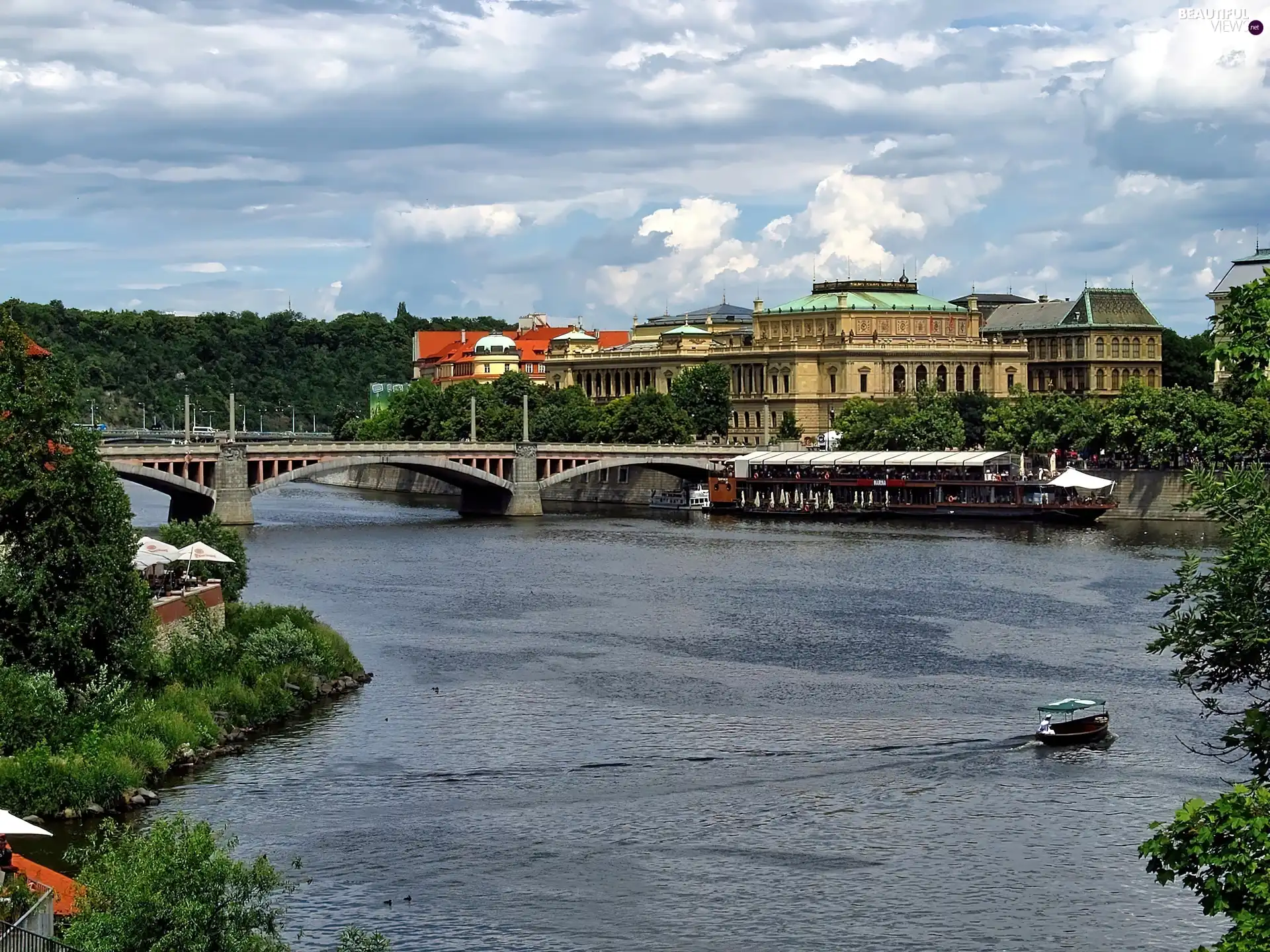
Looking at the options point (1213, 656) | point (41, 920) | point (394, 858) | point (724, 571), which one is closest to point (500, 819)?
point (394, 858)

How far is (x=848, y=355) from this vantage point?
582 ft

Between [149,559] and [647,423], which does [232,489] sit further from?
[149,559]

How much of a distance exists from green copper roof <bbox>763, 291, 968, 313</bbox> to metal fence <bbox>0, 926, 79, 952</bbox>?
514ft

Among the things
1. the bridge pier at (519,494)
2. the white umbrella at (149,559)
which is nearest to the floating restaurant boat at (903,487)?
the bridge pier at (519,494)

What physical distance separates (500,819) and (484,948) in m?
8.42

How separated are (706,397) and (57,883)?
14797 cm

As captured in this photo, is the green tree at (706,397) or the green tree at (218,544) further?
the green tree at (706,397)

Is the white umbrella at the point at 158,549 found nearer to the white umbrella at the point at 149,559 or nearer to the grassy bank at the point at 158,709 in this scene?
the white umbrella at the point at 149,559

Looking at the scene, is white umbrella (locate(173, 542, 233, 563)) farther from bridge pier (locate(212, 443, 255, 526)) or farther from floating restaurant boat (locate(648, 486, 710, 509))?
floating restaurant boat (locate(648, 486, 710, 509))

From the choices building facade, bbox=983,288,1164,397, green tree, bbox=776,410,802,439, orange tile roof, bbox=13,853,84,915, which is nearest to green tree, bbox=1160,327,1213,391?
building facade, bbox=983,288,1164,397

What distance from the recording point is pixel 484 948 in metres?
36.8

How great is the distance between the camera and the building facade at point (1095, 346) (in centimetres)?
18612

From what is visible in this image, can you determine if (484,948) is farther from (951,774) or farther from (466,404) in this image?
(466,404)

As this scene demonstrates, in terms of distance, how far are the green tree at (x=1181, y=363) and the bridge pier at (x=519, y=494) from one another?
69613 mm
